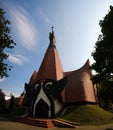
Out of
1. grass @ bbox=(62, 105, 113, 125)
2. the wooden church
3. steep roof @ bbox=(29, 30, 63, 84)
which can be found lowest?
grass @ bbox=(62, 105, 113, 125)

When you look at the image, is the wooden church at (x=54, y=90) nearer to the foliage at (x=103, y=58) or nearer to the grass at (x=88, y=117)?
the grass at (x=88, y=117)

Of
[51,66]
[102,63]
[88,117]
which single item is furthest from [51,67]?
[102,63]

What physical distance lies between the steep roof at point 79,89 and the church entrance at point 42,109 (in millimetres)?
3525

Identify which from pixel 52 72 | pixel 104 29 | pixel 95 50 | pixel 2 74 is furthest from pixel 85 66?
pixel 2 74

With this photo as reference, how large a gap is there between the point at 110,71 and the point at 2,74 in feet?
32.9

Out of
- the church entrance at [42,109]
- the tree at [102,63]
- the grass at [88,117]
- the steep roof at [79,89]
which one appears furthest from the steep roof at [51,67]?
the tree at [102,63]

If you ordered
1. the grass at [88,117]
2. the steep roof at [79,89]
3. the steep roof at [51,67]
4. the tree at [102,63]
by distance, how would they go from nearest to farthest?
1. the tree at [102,63]
2. the grass at [88,117]
3. the steep roof at [79,89]
4. the steep roof at [51,67]

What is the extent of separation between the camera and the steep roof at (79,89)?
2616 cm

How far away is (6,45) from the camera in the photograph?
9531mm

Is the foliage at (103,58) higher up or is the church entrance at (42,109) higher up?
the foliage at (103,58)

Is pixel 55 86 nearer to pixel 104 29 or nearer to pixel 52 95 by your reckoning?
pixel 52 95

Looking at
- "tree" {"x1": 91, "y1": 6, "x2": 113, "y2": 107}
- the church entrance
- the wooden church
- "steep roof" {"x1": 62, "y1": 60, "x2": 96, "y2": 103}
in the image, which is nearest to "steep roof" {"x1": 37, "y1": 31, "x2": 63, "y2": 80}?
the wooden church

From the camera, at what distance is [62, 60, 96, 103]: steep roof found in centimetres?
2616

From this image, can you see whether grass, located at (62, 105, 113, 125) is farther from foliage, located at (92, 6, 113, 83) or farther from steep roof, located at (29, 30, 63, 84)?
steep roof, located at (29, 30, 63, 84)
